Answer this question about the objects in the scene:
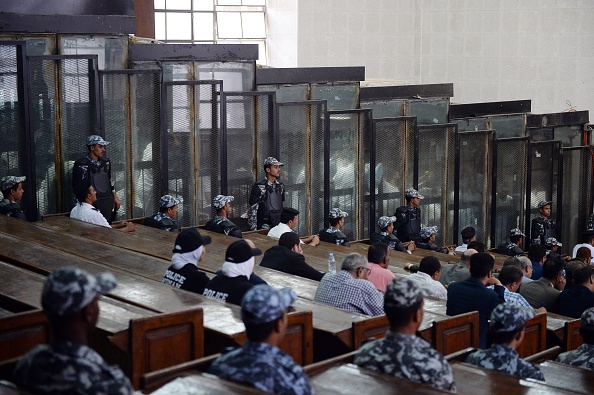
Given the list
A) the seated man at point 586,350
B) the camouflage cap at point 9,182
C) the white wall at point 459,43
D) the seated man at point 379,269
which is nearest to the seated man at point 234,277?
the seated man at point 379,269

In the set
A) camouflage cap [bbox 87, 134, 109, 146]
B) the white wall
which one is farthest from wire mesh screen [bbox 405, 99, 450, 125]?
the white wall

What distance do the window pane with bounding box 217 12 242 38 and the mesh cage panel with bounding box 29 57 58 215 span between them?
9.63m

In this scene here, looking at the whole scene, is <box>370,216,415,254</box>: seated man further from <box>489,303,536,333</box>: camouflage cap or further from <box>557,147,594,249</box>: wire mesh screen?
<box>489,303,536,333</box>: camouflage cap

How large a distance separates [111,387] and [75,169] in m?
7.52

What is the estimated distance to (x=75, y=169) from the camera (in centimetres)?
1072

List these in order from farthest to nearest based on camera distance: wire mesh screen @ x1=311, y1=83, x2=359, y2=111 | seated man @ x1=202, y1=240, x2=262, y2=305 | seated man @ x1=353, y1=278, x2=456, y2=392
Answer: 1. wire mesh screen @ x1=311, y1=83, x2=359, y2=111
2. seated man @ x1=202, y1=240, x2=262, y2=305
3. seated man @ x1=353, y1=278, x2=456, y2=392

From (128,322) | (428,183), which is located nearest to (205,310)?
(128,322)

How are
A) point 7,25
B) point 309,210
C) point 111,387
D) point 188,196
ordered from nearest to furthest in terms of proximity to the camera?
point 111,387, point 7,25, point 188,196, point 309,210

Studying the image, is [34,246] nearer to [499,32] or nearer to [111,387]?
[111,387]

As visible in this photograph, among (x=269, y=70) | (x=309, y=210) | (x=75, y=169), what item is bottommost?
(x=309, y=210)

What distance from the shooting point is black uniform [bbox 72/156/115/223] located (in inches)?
421

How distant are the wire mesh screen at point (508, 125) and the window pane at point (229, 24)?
701cm

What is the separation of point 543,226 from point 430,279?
25.4ft

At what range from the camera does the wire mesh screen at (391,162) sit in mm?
14250
